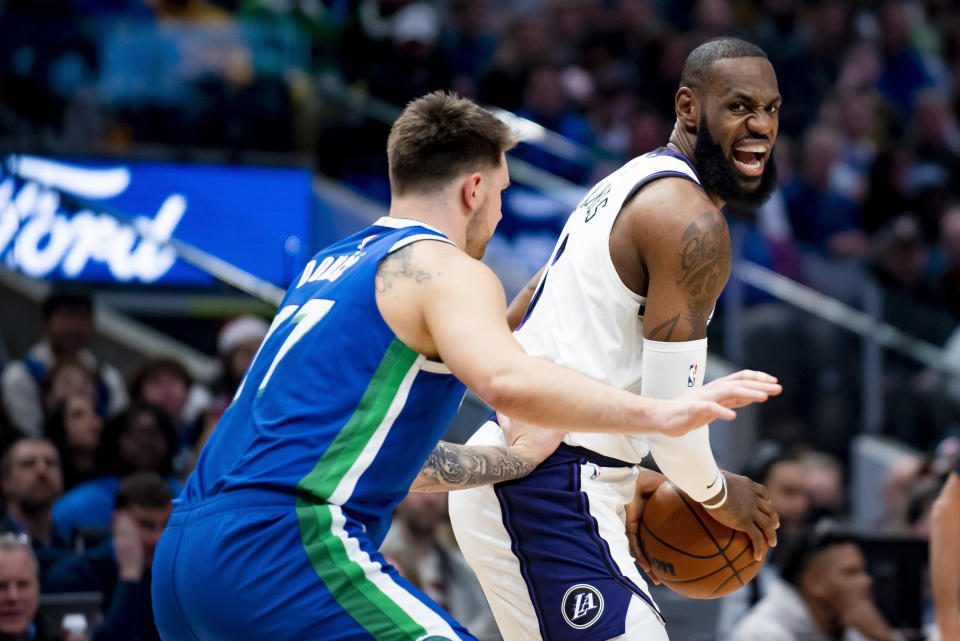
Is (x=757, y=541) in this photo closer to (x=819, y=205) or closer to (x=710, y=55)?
(x=710, y=55)

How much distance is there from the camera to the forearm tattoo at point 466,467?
137 inches

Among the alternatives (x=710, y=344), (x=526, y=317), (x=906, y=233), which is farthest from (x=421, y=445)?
(x=906, y=233)

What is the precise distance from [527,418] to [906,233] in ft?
27.4

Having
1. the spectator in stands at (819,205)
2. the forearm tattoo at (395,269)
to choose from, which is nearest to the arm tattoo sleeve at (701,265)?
the forearm tattoo at (395,269)

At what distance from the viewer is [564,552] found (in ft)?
11.8

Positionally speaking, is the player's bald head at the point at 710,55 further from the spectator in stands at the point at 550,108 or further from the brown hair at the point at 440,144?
the spectator in stands at the point at 550,108

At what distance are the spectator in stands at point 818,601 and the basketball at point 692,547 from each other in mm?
2402

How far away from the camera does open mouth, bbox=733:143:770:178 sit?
377 cm

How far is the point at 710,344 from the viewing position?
8828mm

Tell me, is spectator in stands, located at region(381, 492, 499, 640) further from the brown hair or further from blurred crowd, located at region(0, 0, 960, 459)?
the brown hair

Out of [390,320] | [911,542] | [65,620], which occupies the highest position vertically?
[390,320]

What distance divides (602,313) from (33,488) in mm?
3890

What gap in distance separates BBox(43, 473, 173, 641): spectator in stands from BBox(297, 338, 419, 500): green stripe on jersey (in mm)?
2983

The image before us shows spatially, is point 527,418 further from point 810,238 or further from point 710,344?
point 810,238
